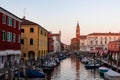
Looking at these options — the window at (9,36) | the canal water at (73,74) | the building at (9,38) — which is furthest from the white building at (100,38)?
the window at (9,36)

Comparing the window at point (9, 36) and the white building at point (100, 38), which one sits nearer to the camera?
the window at point (9, 36)

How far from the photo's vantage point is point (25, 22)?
6975 cm

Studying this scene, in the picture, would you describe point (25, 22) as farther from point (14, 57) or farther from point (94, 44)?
point (94, 44)

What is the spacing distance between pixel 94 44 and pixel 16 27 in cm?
11054

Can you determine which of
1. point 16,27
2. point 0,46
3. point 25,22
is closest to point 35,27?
point 25,22

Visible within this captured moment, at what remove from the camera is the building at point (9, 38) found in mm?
42188

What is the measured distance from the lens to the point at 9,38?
46125 mm

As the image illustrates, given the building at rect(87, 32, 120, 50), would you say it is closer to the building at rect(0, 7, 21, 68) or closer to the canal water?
the canal water

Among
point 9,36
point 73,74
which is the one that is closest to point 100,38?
point 73,74

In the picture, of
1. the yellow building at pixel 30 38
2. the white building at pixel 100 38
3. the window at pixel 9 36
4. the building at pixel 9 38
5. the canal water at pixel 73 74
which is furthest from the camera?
the white building at pixel 100 38

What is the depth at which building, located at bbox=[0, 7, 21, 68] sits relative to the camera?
42.2 m

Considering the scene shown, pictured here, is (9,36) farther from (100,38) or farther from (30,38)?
(100,38)

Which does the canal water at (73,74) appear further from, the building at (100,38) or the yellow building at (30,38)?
the building at (100,38)

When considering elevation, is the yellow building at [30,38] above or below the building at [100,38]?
below
